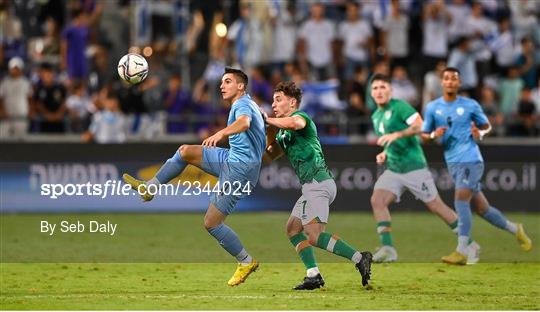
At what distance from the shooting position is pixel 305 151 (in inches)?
466

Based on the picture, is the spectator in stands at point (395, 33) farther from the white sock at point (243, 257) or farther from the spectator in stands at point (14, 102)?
the white sock at point (243, 257)

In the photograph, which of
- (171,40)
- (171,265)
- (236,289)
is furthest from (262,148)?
(171,40)

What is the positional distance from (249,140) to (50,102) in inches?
441

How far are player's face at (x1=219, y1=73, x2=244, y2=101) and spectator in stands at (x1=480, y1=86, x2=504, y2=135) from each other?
12.2 meters

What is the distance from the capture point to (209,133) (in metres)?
22.1

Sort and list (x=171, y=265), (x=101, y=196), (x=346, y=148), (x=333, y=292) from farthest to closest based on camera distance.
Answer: (x=346, y=148)
(x=101, y=196)
(x=171, y=265)
(x=333, y=292)

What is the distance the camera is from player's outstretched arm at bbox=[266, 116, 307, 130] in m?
11.2

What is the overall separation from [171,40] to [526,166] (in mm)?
7672

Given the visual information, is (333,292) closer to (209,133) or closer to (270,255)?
(270,255)

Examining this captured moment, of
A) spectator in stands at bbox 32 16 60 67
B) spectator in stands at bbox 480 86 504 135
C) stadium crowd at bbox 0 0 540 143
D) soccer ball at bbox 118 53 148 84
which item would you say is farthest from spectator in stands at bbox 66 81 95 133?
soccer ball at bbox 118 53 148 84

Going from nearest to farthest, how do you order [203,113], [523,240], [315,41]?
[523,240]
[203,113]
[315,41]

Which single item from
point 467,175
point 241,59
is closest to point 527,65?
point 241,59

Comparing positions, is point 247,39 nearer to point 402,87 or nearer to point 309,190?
point 402,87

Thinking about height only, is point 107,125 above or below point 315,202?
below
